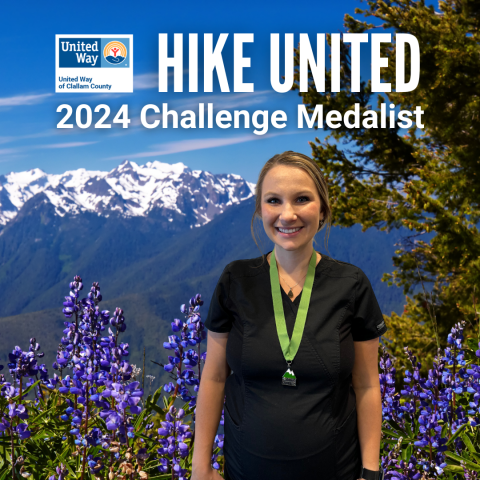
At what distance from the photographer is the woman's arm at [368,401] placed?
201cm

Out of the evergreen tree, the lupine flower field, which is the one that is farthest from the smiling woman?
the evergreen tree

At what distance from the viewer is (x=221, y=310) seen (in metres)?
2.03

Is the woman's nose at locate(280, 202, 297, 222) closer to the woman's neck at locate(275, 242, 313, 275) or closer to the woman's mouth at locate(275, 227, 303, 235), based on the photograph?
the woman's mouth at locate(275, 227, 303, 235)

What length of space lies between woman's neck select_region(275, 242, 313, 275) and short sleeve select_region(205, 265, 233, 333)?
24cm

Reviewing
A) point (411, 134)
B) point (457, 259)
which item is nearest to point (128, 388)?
point (457, 259)

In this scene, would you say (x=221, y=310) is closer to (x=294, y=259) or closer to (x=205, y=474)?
(x=294, y=259)

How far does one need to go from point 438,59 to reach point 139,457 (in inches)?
348

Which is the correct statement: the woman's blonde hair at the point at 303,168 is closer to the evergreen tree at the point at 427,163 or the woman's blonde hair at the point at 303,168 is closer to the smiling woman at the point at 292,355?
the smiling woman at the point at 292,355

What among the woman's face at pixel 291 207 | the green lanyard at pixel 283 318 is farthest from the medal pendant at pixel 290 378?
the woman's face at pixel 291 207

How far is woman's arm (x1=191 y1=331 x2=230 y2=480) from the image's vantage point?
2086mm

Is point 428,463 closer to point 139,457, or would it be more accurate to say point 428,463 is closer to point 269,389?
point 269,389

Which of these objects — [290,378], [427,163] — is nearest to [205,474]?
[290,378]

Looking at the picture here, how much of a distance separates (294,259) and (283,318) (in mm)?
256

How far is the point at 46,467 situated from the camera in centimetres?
277
